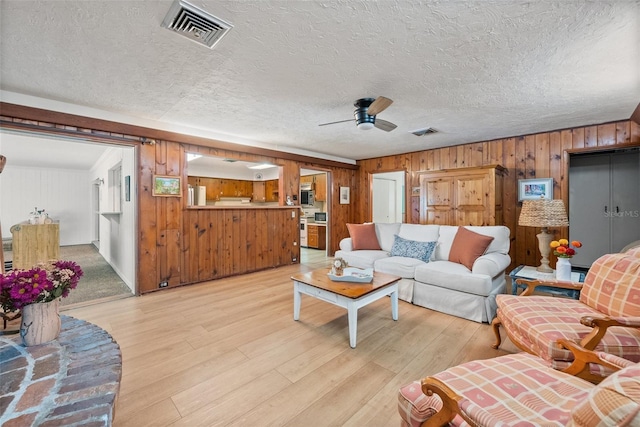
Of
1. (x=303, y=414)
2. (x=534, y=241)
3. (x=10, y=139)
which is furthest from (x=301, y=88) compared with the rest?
(x=10, y=139)

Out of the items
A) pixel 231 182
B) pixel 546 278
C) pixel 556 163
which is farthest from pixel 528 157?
pixel 231 182

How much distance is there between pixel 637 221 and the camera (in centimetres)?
455

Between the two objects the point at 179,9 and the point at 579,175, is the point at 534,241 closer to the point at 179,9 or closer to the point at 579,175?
the point at 579,175

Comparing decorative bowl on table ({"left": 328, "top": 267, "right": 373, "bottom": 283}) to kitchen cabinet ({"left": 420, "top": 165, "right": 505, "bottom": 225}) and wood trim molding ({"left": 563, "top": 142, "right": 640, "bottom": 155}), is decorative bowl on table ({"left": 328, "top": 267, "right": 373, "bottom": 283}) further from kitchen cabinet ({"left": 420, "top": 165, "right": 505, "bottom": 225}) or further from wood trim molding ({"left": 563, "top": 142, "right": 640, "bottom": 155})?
wood trim molding ({"left": 563, "top": 142, "right": 640, "bottom": 155})

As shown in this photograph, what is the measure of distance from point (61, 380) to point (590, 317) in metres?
2.44

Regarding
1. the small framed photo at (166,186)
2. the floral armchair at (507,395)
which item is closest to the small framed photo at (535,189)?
the floral armchair at (507,395)

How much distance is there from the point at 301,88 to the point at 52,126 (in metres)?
2.75

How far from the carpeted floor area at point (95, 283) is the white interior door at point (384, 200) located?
528 cm

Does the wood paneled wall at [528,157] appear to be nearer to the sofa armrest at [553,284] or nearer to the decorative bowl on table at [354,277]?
the sofa armrest at [553,284]

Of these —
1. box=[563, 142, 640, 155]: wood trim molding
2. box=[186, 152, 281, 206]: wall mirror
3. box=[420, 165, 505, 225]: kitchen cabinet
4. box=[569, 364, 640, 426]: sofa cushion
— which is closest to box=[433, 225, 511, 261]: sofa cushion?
box=[420, 165, 505, 225]: kitchen cabinet

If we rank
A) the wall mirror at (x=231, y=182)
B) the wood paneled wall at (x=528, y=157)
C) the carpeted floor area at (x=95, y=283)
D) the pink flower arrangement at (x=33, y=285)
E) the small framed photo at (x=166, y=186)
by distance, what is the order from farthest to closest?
the wall mirror at (x=231, y=182), the wood paneled wall at (x=528, y=157), the small framed photo at (x=166, y=186), the carpeted floor area at (x=95, y=283), the pink flower arrangement at (x=33, y=285)

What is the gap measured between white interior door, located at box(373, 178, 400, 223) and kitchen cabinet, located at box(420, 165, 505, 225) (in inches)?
77.5

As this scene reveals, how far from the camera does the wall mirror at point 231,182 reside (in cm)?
699

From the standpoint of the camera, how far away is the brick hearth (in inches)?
29.9
